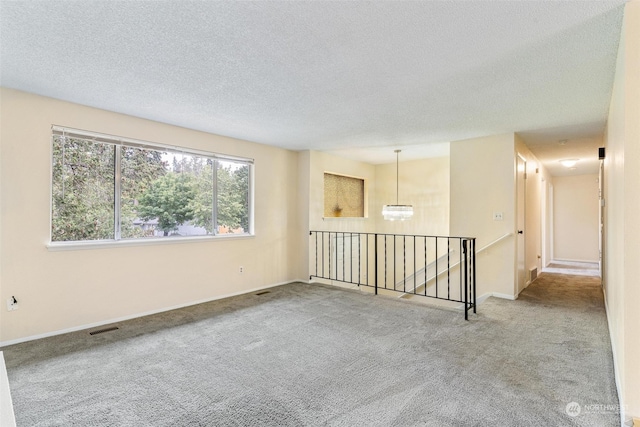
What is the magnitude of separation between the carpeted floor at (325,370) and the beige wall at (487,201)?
2.91ft

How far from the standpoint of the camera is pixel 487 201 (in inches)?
181

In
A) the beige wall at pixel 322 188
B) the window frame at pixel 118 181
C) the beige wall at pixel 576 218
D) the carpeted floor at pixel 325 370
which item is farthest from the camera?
the beige wall at pixel 576 218

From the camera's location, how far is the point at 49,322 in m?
3.05

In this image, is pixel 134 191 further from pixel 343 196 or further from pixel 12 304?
pixel 343 196

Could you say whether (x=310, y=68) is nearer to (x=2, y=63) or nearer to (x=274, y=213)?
(x=2, y=63)

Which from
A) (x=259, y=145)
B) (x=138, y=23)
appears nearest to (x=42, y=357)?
(x=138, y=23)

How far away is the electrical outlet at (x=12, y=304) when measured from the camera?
284 centimetres

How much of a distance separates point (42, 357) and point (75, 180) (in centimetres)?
169

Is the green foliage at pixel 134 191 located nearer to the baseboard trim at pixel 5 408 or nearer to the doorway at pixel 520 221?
the baseboard trim at pixel 5 408

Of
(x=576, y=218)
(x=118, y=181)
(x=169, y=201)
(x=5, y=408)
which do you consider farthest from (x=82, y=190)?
(x=576, y=218)

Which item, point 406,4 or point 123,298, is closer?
point 406,4

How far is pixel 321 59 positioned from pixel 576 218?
891 centimetres

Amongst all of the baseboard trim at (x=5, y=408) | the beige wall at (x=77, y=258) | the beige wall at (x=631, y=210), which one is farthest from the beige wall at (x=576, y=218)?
the baseboard trim at (x=5, y=408)

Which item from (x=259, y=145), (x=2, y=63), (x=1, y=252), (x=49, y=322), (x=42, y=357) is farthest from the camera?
(x=259, y=145)
